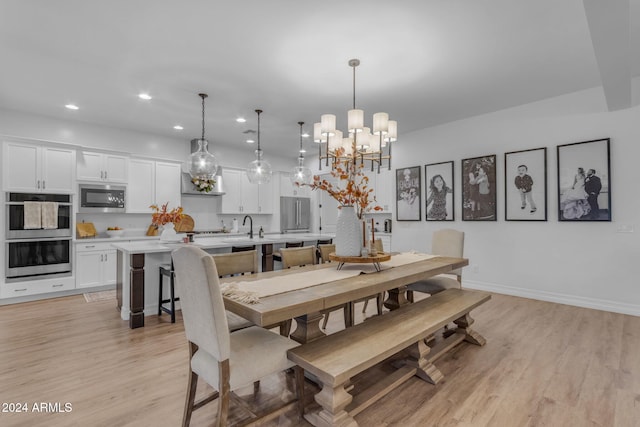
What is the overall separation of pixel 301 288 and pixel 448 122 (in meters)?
4.38

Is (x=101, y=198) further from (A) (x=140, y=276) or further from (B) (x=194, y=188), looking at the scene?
(A) (x=140, y=276)

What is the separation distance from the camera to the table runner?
1830mm

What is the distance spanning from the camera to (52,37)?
2.73 meters

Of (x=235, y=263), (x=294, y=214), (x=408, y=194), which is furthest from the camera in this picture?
(x=294, y=214)

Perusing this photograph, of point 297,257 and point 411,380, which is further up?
point 297,257

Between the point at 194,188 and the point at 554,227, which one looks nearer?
the point at 554,227

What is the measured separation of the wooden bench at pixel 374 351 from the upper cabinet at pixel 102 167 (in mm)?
4968

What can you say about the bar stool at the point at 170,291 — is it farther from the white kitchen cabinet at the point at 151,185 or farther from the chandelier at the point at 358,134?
the white kitchen cabinet at the point at 151,185

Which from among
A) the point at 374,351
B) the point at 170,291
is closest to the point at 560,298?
the point at 374,351

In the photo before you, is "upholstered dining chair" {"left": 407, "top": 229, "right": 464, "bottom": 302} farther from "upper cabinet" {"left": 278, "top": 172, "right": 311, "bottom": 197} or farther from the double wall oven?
the double wall oven

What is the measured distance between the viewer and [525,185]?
14.5ft

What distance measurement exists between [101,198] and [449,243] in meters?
5.36

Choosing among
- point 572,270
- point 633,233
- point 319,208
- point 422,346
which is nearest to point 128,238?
point 319,208

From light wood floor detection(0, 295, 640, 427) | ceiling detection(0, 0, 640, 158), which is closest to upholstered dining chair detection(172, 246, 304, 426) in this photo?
light wood floor detection(0, 295, 640, 427)
